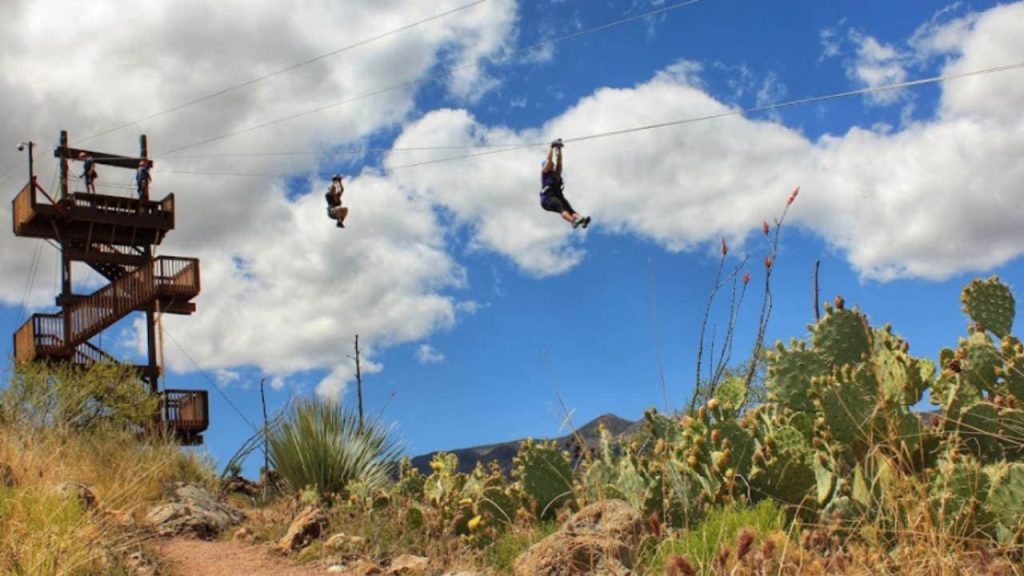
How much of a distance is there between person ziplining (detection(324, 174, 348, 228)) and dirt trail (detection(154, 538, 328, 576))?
6.43 meters

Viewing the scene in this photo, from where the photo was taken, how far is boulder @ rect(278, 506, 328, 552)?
7582 millimetres

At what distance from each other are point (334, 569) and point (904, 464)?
12.1ft

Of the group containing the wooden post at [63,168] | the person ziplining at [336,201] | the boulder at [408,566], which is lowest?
the boulder at [408,566]

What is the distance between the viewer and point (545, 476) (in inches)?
259

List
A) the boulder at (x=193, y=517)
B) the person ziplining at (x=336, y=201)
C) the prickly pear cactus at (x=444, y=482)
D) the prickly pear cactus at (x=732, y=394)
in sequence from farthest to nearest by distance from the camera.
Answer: the person ziplining at (x=336, y=201) → the boulder at (x=193, y=517) → the prickly pear cactus at (x=444, y=482) → the prickly pear cactus at (x=732, y=394)

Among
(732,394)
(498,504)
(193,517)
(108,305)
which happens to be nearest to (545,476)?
(498,504)

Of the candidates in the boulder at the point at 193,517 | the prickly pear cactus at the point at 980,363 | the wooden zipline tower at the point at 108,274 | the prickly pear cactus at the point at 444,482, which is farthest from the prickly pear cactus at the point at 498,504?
the wooden zipline tower at the point at 108,274

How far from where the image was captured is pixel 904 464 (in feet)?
16.1

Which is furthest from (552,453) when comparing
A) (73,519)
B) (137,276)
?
(137,276)

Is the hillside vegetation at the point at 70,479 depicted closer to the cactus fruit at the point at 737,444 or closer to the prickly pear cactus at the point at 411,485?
the prickly pear cactus at the point at 411,485

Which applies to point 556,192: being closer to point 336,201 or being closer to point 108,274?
point 336,201

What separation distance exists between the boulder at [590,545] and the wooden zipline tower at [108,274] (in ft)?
65.8

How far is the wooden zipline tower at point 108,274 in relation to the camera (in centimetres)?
2448

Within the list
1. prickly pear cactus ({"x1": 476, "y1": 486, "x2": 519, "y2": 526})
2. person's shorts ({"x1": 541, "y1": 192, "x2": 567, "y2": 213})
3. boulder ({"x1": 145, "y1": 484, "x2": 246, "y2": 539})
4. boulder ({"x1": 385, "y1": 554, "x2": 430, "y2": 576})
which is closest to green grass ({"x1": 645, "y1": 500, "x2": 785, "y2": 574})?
boulder ({"x1": 385, "y1": 554, "x2": 430, "y2": 576})
